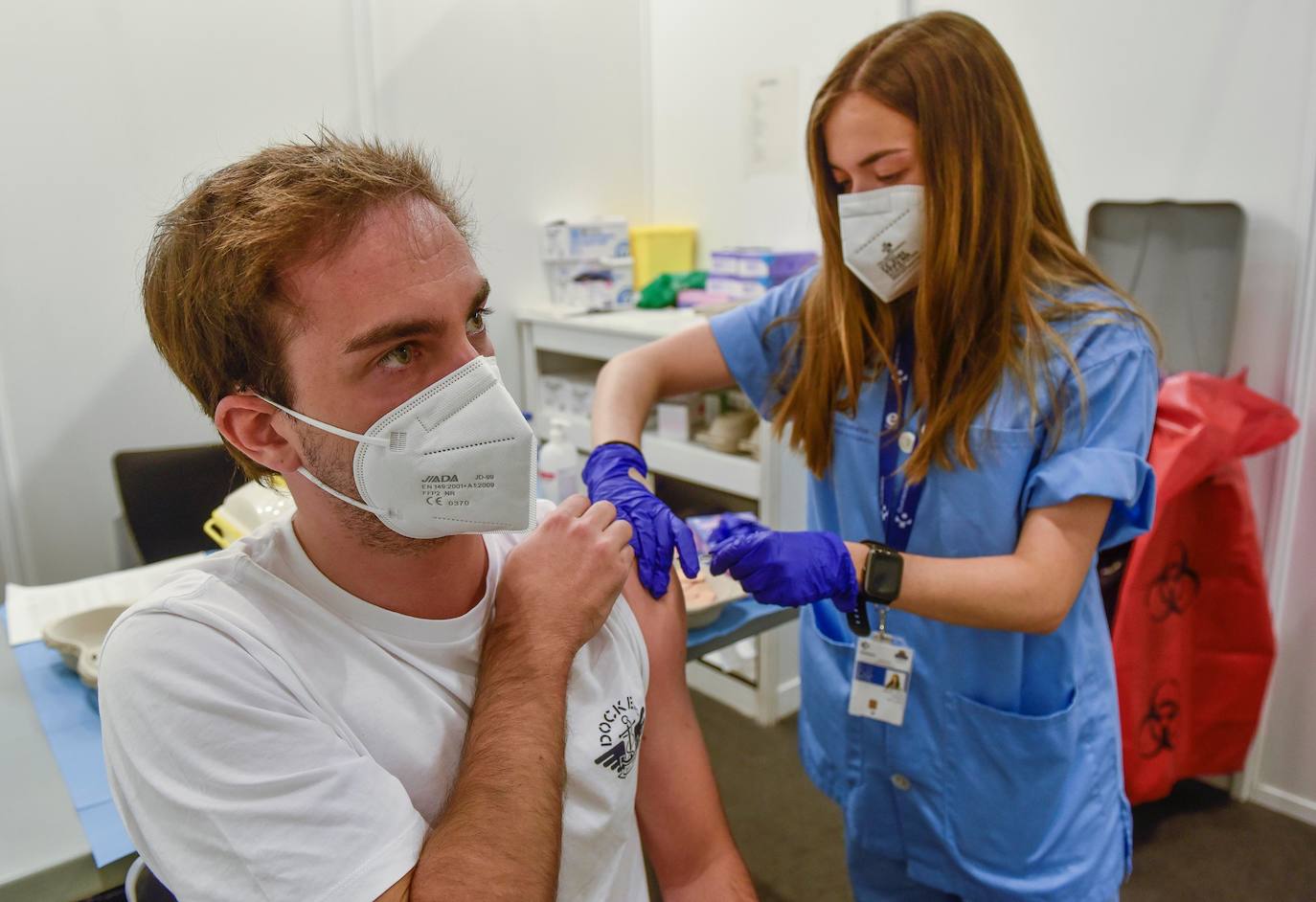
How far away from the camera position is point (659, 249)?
3646mm

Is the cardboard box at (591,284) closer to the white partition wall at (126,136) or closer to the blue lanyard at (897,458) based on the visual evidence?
the white partition wall at (126,136)

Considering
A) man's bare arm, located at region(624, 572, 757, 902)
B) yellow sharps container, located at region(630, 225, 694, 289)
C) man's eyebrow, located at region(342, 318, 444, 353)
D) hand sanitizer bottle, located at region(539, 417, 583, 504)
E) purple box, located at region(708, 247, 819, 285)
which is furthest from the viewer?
yellow sharps container, located at region(630, 225, 694, 289)

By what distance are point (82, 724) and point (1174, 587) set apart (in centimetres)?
234

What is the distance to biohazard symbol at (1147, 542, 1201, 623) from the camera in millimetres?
2314

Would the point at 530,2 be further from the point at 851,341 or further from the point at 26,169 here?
the point at 851,341

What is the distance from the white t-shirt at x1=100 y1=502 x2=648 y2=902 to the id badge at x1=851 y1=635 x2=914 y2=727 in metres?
0.56

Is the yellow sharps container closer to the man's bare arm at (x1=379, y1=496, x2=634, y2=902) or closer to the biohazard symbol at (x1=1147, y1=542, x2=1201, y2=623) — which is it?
the biohazard symbol at (x1=1147, y1=542, x2=1201, y2=623)

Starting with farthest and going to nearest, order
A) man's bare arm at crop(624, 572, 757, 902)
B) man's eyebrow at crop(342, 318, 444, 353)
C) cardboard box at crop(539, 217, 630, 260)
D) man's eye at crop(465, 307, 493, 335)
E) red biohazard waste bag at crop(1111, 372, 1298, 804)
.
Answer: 1. cardboard box at crop(539, 217, 630, 260)
2. red biohazard waste bag at crop(1111, 372, 1298, 804)
3. man's bare arm at crop(624, 572, 757, 902)
4. man's eye at crop(465, 307, 493, 335)
5. man's eyebrow at crop(342, 318, 444, 353)

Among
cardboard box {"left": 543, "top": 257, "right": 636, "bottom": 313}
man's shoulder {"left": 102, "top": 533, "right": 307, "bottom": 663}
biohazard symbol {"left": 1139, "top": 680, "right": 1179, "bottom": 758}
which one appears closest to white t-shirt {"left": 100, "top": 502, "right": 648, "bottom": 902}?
man's shoulder {"left": 102, "top": 533, "right": 307, "bottom": 663}

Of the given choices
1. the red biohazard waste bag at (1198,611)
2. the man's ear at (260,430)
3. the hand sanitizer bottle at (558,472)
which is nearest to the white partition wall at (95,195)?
the hand sanitizer bottle at (558,472)

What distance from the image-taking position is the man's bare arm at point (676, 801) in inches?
46.0

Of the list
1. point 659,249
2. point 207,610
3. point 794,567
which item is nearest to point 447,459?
point 207,610

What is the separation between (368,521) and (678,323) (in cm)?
223

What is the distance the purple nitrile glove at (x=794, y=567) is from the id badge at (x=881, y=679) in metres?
0.20
